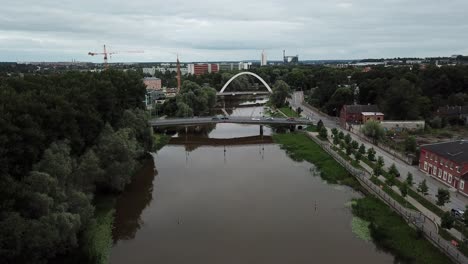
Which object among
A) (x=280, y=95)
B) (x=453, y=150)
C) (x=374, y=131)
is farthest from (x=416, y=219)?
(x=280, y=95)

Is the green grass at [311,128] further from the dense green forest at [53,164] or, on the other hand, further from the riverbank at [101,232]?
the riverbank at [101,232]

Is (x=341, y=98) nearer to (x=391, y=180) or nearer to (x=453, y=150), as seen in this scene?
(x=453, y=150)

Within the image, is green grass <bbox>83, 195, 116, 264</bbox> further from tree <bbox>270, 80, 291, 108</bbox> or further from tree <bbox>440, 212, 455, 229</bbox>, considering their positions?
tree <bbox>270, 80, 291, 108</bbox>

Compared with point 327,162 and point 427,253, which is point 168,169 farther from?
point 427,253

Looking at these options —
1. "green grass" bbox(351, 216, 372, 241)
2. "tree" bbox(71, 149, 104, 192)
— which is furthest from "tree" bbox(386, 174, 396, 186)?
"tree" bbox(71, 149, 104, 192)

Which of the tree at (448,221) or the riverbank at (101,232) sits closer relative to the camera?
the tree at (448,221)

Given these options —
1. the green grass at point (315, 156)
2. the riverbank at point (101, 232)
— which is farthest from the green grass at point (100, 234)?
the green grass at point (315, 156)
